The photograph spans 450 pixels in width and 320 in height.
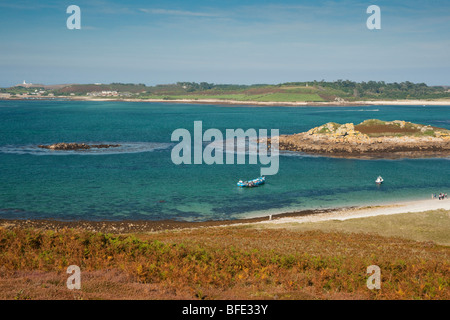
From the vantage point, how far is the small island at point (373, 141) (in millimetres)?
86688

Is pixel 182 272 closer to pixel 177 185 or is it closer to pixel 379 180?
pixel 177 185

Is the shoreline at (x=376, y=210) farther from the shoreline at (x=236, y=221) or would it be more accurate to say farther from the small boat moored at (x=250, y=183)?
the small boat moored at (x=250, y=183)

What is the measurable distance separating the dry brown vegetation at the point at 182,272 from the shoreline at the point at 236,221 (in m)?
17.6

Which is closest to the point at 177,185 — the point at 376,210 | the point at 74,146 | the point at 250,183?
the point at 250,183

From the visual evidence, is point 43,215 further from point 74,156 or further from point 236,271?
point 74,156

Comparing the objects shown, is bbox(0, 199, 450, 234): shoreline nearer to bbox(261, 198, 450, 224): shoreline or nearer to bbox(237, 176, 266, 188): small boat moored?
bbox(261, 198, 450, 224): shoreline

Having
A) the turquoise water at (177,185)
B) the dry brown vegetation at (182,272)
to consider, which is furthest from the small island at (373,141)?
the dry brown vegetation at (182,272)

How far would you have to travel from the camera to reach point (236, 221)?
40.7 m

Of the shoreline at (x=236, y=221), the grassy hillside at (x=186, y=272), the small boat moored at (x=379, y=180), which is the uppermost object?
the grassy hillside at (x=186, y=272)

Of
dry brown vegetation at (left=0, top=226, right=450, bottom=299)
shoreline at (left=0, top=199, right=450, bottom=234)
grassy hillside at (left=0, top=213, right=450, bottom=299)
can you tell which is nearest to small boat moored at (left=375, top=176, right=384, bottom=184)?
shoreline at (left=0, top=199, right=450, bottom=234)

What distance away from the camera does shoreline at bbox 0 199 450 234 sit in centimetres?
3706

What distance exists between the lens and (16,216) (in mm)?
40281
